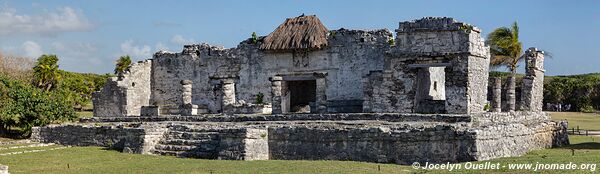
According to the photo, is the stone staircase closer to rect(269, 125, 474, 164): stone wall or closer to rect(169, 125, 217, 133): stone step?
rect(169, 125, 217, 133): stone step

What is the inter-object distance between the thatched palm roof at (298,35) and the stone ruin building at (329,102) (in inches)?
1.8

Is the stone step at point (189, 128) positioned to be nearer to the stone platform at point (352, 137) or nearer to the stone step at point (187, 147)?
the stone platform at point (352, 137)

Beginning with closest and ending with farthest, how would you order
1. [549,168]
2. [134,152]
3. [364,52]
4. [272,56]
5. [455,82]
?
[549,168], [134,152], [455,82], [364,52], [272,56]

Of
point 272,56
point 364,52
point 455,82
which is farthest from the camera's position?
point 272,56

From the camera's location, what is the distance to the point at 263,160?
1470 cm

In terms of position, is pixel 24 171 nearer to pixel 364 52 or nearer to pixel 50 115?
pixel 50 115

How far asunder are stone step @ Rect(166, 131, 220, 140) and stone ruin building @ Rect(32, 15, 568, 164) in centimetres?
4

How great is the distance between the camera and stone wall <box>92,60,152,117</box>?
26453 millimetres

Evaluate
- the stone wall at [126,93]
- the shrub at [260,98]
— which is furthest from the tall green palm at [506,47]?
the stone wall at [126,93]

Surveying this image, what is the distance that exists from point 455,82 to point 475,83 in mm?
596

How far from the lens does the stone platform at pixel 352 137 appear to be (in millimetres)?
13430

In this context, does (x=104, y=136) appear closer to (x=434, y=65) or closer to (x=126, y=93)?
(x=126, y=93)

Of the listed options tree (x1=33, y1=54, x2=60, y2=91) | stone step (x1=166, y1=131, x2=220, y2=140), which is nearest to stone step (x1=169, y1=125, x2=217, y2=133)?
stone step (x1=166, y1=131, x2=220, y2=140)

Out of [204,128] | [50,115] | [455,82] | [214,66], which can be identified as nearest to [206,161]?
[204,128]
